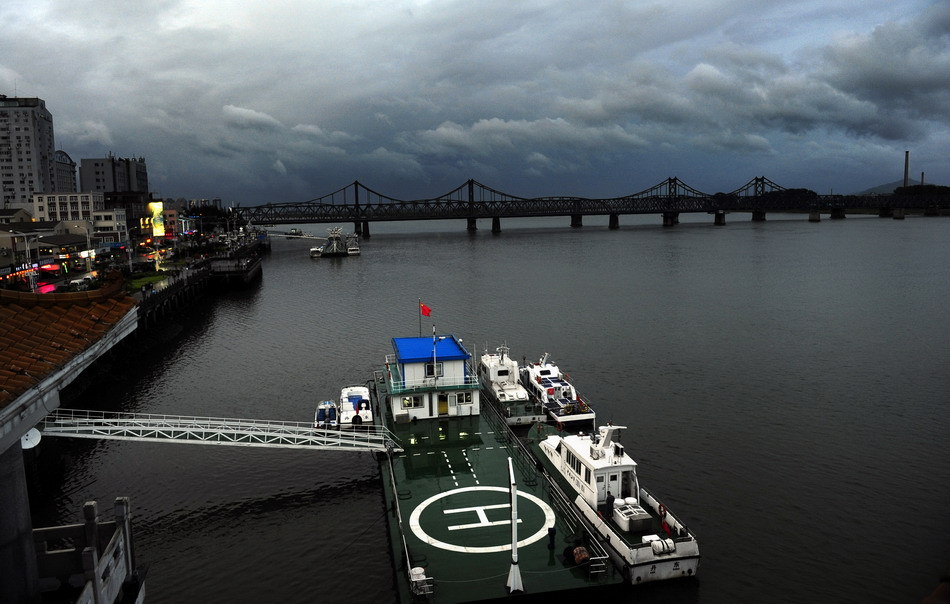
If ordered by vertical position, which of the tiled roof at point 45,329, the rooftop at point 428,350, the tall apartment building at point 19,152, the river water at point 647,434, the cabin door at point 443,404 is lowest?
the river water at point 647,434

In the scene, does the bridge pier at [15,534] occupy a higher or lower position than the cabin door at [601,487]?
higher

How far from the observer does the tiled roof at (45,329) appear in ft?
44.9

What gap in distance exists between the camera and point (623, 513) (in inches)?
907

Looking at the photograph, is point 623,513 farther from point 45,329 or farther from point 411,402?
point 45,329

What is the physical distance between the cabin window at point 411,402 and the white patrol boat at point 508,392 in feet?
18.0

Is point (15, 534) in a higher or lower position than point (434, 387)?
higher

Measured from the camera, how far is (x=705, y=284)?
3612 inches

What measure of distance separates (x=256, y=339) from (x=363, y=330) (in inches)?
391

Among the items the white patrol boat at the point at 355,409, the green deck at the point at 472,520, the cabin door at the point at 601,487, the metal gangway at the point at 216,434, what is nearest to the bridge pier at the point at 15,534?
the green deck at the point at 472,520

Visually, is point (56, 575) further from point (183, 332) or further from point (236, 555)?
point (183, 332)

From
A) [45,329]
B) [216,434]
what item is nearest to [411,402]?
[216,434]

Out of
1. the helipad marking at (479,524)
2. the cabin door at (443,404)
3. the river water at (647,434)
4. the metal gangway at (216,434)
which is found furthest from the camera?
the cabin door at (443,404)

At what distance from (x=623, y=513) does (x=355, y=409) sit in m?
17.0

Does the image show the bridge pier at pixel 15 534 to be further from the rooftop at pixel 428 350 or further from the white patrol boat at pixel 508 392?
the white patrol boat at pixel 508 392
